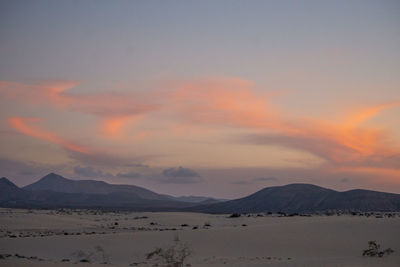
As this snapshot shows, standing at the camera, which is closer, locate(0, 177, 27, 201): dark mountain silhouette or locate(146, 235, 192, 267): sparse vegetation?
locate(146, 235, 192, 267): sparse vegetation

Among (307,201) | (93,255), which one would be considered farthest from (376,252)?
(307,201)

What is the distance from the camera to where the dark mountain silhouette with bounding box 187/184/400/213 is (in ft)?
295

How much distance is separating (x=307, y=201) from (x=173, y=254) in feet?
279

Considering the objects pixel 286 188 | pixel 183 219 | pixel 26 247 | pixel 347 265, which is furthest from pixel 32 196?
pixel 347 265

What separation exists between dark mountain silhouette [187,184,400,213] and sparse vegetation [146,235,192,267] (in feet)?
217

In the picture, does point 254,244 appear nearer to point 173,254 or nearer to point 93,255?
point 173,254

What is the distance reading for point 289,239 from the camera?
28.6m

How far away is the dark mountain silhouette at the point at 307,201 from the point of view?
89875 millimetres

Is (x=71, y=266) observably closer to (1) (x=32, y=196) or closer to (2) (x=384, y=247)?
(2) (x=384, y=247)

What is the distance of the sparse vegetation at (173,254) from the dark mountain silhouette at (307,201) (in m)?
66.0

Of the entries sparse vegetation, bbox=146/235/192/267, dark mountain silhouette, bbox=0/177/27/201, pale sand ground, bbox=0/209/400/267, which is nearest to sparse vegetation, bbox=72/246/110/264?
pale sand ground, bbox=0/209/400/267

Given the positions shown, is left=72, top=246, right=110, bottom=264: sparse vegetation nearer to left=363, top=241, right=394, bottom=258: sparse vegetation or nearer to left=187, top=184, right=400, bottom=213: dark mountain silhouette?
left=363, top=241, right=394, bottom=258: sparse vegetation

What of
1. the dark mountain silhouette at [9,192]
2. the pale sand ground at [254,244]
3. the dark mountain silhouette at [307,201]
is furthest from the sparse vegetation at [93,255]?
the dark mountain silhouette at [9,192]

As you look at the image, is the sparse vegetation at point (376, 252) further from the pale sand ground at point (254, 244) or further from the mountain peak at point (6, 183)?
the mountain peak at point (6, 183)
